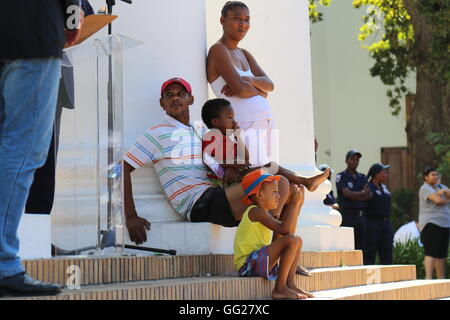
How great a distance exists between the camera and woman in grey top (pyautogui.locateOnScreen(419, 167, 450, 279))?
11438 millimetres

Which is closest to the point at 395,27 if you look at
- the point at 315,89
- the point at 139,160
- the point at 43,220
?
the point at 315,89

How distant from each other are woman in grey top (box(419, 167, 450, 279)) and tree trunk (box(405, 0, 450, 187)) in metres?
4.01

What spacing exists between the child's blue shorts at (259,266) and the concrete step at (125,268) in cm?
37

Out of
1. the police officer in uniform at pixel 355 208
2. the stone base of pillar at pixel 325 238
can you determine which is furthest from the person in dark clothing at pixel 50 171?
the police officer in uniform at pixel 355 208

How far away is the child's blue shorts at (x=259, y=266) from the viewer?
4.97 metres

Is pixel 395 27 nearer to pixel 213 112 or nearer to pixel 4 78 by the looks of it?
pixel 213 112

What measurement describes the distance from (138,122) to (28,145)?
2.98 metres

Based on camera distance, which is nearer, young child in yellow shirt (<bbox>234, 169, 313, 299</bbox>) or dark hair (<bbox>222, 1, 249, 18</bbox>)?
young child in yellow shirt (<bbox>234, 169, 313, 299</bbox>)

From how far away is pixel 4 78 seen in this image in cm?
340

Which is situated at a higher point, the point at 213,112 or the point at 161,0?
the point at 161,0

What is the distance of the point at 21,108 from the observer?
3361mm

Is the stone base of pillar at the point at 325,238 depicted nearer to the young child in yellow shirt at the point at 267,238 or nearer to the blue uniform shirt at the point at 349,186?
the young child in yellow shirt at the point at 267,238

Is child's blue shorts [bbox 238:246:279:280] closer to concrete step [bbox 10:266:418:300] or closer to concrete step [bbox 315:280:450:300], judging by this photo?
concrete step [bbox 10:266:418:300]

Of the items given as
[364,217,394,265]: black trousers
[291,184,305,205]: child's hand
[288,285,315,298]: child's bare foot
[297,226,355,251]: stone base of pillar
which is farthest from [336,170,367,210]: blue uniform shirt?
[288,285,315,298]: child's bare foot
